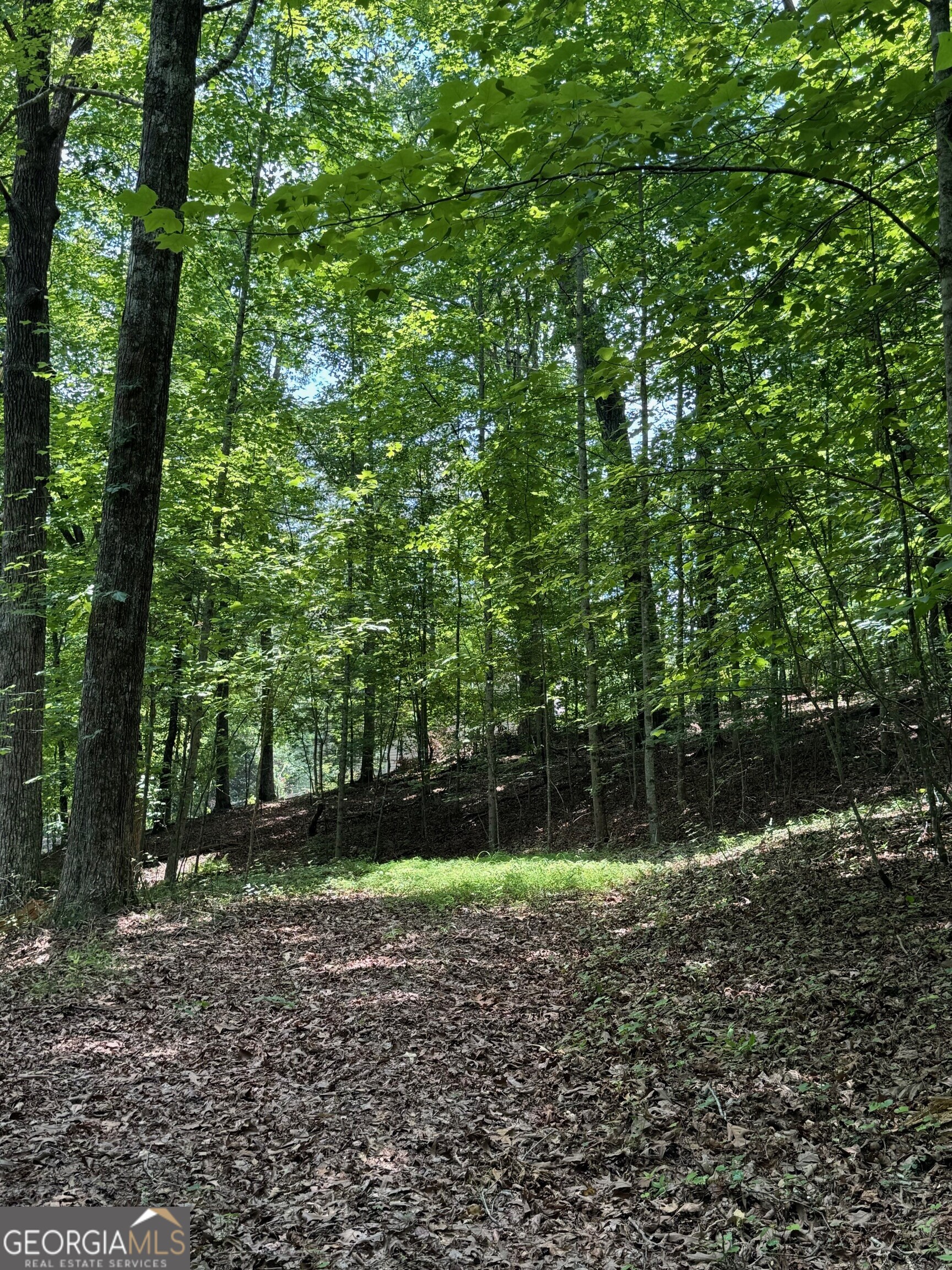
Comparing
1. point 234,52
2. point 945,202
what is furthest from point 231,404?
point 945,202

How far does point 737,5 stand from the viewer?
26.5 ft

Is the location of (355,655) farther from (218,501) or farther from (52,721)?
(52,721)

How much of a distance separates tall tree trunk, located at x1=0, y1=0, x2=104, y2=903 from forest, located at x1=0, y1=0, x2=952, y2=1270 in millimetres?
59

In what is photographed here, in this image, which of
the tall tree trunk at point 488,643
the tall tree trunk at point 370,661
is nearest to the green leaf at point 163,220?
the tall tree trunk at point 370,661

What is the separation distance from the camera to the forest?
2773mm

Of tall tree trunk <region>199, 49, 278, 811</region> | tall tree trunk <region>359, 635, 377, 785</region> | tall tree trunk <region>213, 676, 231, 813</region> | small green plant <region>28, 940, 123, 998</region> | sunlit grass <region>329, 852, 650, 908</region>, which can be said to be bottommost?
small green plant <region>28, 940, 123, 998</region>

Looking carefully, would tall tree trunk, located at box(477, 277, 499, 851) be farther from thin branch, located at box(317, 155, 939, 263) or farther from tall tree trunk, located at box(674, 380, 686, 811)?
thin branch, located at box(317, 155, 939, 263)

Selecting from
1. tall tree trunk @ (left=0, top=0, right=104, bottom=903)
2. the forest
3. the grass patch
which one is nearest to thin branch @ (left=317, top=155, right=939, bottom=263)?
the forest

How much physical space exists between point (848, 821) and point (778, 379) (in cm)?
446

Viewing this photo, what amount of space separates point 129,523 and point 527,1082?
564 centimetres

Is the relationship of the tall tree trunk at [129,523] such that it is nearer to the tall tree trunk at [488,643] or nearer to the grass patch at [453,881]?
the grass patch at [453,881]

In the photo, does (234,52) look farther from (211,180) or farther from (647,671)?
(647,671)

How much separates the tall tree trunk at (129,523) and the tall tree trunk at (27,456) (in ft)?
8.28

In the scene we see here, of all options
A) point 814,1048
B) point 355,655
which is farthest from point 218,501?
point 814,1048
